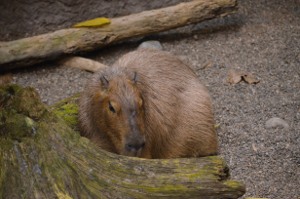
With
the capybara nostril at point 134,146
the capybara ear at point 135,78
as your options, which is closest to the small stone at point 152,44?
the capybara ear at point 135,78

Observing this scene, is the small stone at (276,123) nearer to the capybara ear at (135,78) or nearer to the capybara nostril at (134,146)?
the capybara ear at (135,78)

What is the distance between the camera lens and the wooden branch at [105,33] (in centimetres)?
623

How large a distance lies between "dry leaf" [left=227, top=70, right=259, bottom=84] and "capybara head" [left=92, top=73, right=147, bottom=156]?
208cm

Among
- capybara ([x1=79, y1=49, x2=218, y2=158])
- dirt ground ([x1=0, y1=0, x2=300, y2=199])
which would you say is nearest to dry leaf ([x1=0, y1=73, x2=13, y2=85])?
dirt ground ([x1=0, y1=0, x2=300, y2=199])

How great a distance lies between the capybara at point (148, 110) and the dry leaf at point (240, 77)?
136 cm

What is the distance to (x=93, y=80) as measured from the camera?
4422 mm

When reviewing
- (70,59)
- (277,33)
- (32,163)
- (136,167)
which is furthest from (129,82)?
(277,33)

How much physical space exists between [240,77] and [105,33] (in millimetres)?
1559

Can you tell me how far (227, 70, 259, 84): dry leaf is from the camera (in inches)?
237

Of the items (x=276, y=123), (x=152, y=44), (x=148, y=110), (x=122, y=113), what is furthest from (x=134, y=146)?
(x=152, y=44)

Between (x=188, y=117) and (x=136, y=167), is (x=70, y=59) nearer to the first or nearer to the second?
(x=188, y=117)

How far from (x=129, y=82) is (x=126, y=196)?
1040 millimetres

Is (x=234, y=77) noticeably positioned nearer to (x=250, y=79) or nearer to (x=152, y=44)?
(x=250, y=79)

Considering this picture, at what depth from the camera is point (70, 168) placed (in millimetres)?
3252
